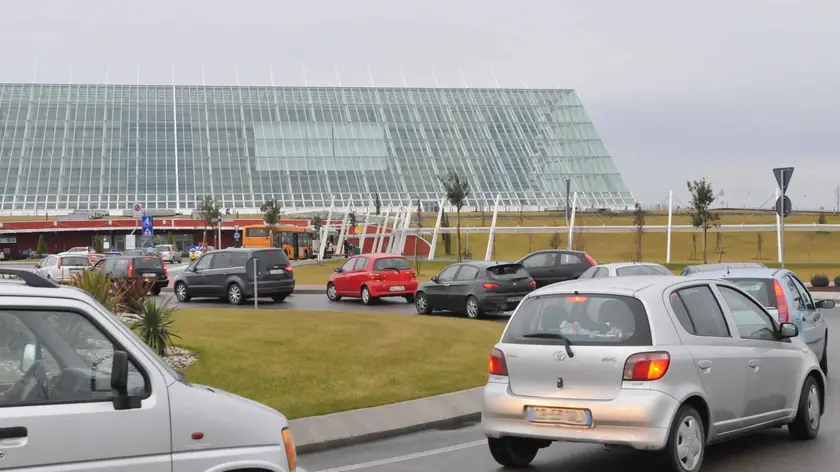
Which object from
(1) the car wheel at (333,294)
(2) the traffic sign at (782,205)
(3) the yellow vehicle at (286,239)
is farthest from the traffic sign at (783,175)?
(3) the yellow vehicle at (286,239)

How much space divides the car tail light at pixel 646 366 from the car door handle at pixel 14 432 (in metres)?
4.40

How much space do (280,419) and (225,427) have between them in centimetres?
42

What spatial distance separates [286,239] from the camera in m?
70.2

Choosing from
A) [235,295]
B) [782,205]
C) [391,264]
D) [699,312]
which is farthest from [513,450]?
[235,295]

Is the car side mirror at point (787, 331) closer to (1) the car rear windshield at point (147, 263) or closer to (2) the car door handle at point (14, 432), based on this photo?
(2) the car door handle at point (14, 432)

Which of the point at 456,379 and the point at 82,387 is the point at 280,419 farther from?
the point at 456,379

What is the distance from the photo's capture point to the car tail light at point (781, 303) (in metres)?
12.6

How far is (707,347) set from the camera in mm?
7621

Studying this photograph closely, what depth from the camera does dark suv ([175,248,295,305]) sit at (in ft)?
92.7

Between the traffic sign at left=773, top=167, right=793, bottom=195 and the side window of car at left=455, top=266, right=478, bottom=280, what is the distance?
25.8 ft

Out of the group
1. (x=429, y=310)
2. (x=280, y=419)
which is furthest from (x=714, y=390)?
(x=429, y=310)

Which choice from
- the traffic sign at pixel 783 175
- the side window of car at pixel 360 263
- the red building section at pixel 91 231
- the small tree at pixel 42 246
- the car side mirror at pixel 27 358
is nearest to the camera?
the car side mirror at pixel 27 358

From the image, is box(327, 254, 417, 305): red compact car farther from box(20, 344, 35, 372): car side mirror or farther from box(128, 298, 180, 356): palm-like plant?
box(20, 344, 35, 372): car side mirror

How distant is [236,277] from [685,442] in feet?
74.1
